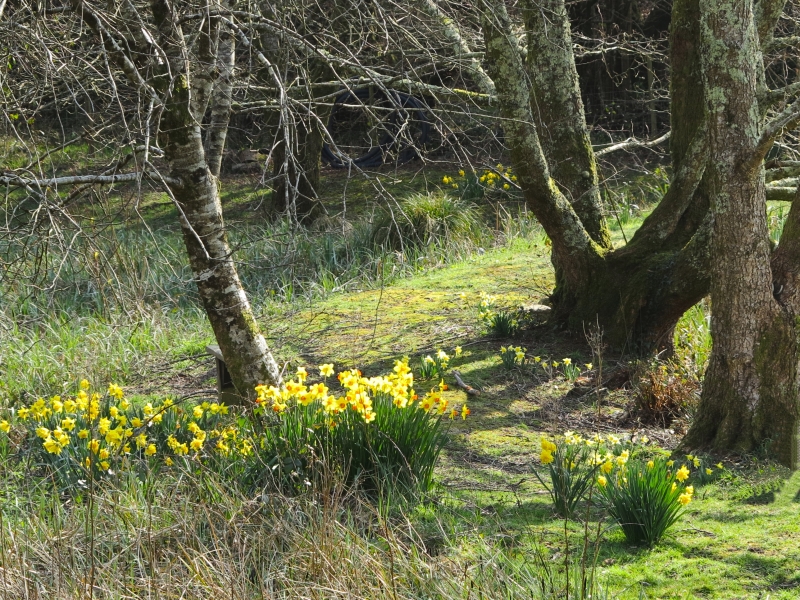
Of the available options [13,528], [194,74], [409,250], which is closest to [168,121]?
[194,74]

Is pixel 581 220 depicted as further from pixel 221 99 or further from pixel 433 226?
pixel 433 226

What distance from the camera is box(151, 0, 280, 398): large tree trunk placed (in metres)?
4.35

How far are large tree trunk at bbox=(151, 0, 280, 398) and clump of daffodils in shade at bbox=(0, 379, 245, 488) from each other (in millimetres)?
340

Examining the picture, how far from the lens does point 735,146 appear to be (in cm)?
403

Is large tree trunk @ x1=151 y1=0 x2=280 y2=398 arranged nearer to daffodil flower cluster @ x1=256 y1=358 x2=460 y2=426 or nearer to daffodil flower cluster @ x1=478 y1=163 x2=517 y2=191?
daffodil flower cluster @ x1=256 y1=358 x2=460 y2=426

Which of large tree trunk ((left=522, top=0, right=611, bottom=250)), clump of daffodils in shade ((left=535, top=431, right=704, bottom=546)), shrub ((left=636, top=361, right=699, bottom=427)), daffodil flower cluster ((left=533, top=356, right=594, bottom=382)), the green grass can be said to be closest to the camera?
the green grass

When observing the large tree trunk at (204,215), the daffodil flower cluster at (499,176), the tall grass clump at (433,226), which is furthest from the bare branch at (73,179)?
the tall grass clump at (433,226)

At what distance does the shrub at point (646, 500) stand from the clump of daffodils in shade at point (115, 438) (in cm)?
160

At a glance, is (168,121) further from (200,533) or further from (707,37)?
(707,37)

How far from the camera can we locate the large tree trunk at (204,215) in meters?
4.35

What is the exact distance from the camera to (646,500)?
133 inches

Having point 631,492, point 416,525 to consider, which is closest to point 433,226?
point 416,525

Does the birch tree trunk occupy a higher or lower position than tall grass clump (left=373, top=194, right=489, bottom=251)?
higher

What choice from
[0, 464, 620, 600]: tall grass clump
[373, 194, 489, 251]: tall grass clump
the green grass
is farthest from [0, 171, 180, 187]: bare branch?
[373, 194, 489, 251]: tall grass clump
